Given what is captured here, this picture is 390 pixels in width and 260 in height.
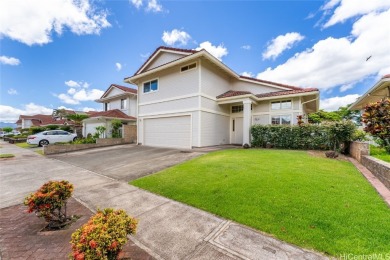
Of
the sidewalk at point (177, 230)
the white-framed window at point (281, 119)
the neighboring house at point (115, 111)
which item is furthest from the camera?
the neighboring house at point (115, 111)

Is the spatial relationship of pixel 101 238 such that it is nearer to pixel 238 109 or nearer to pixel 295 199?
pixel 295 199

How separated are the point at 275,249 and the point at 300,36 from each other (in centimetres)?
1664

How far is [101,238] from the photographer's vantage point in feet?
6.69

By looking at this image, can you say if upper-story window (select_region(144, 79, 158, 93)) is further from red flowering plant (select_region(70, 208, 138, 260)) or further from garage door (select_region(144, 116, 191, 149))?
red flowering plant (select_region(70, 208, 138, 260))

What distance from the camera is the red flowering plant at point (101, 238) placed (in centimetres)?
196

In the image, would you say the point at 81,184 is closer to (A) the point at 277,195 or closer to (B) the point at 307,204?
(A) the point at 277,195

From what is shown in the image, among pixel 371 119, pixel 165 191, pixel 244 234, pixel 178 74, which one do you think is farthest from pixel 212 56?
pixel 244 234

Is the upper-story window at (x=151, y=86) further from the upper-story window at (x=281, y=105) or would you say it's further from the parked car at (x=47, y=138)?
the parked car at (x=47, y=138)

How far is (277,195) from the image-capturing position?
4086mm

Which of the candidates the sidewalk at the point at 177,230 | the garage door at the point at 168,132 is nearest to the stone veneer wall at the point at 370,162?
the sidewalk at the point at 177,230

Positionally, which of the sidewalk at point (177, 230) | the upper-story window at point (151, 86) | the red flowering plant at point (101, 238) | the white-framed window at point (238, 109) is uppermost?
the upper-story window at point (151, 86)

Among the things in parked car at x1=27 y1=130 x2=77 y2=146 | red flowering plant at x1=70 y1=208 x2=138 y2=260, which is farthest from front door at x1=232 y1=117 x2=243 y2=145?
parked car at x1=27 y1=130 x2=77 y2=146

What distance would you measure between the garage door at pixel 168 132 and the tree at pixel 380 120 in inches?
379

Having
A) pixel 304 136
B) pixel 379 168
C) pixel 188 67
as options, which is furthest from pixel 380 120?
pixel 188 67
